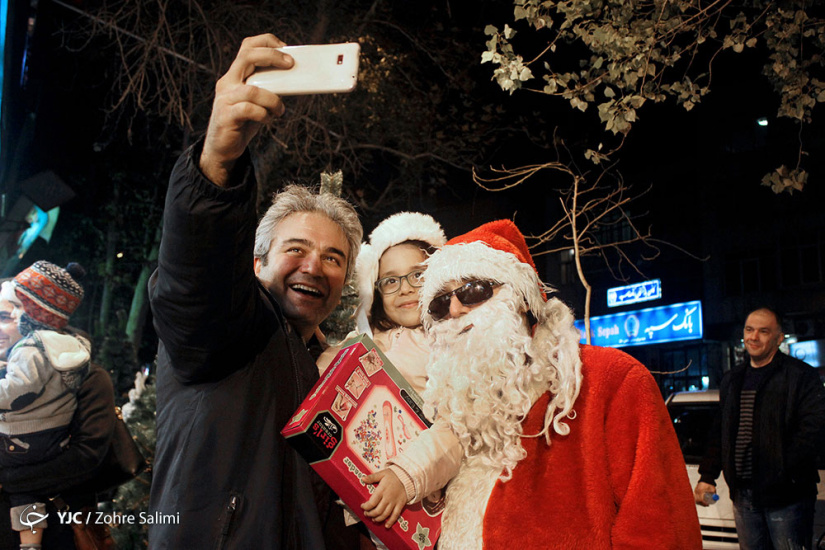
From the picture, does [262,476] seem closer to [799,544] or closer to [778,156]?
[799,544]

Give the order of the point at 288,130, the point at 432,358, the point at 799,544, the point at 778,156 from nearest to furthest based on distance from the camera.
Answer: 1. the point at 432,358
2. the point at 799,544
3. the point at 288,130
4. the point at 778,156

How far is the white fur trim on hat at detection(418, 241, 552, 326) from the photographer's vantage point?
2443mm

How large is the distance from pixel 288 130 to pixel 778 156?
23.7m

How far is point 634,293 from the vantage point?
31.5 meters

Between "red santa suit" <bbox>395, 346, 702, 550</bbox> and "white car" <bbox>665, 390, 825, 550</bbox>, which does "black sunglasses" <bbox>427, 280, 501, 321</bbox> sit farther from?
"white car" <bbox>665, 390, 825, 550</bbox>

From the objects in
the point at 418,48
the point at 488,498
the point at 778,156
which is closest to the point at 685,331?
the point at 778,156

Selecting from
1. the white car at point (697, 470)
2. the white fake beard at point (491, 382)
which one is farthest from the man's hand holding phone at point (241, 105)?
the white car at point (697, 470)

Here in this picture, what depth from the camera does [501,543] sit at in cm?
211

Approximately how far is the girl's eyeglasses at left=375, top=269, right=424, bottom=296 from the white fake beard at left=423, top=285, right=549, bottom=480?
1.26m

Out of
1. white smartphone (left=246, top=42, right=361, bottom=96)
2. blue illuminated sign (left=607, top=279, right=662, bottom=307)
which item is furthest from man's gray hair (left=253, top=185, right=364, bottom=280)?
blue illuminated sign (left=607, top=279, right=662, bottom=307)

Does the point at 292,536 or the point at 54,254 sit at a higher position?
the point at 54,254

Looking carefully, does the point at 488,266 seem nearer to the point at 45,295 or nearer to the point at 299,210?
the point at 299,210

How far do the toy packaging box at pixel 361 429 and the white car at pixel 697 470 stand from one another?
5174 mm

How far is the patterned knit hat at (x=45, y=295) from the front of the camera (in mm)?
4434
